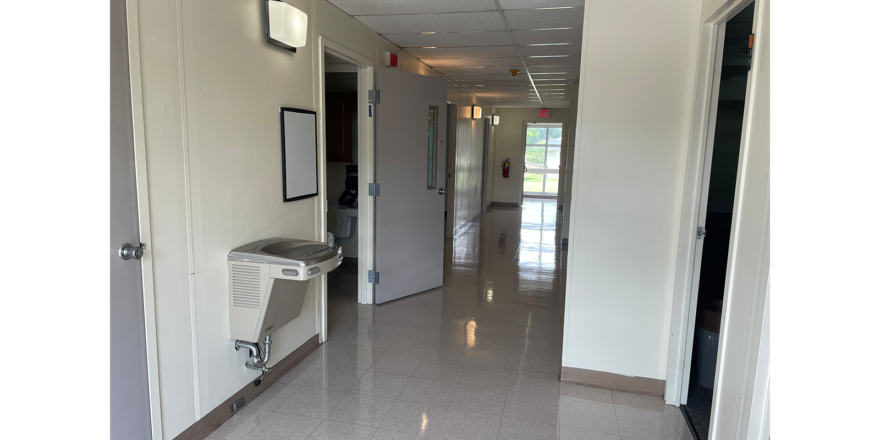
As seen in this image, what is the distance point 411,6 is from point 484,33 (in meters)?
0.89

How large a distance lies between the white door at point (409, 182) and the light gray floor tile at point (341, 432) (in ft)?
6.30

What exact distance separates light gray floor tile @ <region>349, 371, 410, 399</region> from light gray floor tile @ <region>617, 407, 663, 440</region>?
1.24m

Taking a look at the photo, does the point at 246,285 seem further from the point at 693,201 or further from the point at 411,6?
the point at 693,201

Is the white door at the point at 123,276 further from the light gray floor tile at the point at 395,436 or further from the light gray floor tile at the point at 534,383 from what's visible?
the light gray floor tile at the point at 534,383

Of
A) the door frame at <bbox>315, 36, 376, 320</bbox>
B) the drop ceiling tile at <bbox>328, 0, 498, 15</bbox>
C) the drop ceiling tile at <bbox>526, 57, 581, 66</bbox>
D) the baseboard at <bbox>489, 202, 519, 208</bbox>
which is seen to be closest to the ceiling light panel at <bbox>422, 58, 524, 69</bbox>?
the drop ceiling tile at <bbox>526, 57, 581, 66</bbox>

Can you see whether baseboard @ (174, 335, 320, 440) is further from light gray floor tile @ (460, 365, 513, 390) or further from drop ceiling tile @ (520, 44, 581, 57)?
drop ceiling tile @ (520, 44, 581, 57)

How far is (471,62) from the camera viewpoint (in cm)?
523

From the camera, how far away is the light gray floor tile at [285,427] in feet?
7.40

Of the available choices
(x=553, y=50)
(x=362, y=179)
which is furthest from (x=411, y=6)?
(x=553, y=50)

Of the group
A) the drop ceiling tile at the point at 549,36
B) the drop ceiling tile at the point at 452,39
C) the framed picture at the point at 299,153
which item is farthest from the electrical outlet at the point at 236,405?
the drop ceiling tile at the point at 549,36

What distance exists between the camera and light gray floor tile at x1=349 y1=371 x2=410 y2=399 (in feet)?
8.84

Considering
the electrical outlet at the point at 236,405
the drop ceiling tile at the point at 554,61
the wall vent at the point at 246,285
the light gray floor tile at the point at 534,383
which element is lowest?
the light gray floor tile at the point at 534,383
